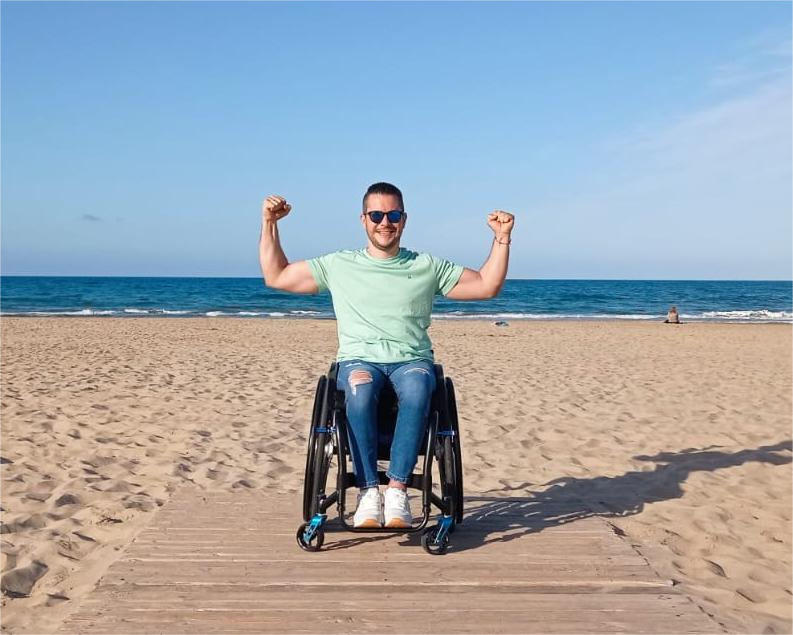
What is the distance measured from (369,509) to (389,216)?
1.29 metres

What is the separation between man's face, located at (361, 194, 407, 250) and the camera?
3490 mm

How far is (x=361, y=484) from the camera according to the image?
3.36 metres

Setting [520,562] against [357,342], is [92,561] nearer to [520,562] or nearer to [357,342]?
[357,342]

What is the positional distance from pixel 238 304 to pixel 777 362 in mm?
33656

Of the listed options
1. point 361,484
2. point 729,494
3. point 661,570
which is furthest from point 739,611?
point 729,494

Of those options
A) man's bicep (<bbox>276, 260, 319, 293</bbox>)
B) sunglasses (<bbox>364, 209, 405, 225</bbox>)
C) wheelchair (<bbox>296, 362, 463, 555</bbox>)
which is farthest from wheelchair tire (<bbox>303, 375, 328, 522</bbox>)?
sunglasses (<bbox>364, 209, 405, 225</bbox>)

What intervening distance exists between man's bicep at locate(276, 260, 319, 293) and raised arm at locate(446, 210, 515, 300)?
64 cm

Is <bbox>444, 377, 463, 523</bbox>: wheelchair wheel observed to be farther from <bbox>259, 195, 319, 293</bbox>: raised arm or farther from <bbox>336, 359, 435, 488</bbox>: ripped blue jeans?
<bbox>259, 195, 319, 293</bbox>: raised arm

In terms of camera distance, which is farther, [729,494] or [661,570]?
[729,494]

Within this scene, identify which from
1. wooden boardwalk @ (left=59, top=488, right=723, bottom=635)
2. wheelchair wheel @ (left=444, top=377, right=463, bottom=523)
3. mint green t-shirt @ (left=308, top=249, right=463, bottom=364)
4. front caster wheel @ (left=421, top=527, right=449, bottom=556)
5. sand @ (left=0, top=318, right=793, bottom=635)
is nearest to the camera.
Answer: wooden boardwalk @ (left=59, top=488, right=723, bottom=635)

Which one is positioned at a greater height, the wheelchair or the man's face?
the man's face

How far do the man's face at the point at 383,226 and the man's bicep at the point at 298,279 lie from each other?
33 cm

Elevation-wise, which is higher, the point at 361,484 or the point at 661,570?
the point at 361,484

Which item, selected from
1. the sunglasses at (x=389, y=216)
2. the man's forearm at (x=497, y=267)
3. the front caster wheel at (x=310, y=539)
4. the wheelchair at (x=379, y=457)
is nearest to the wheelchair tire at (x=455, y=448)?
the wheelchair at (x=379, y=457)
